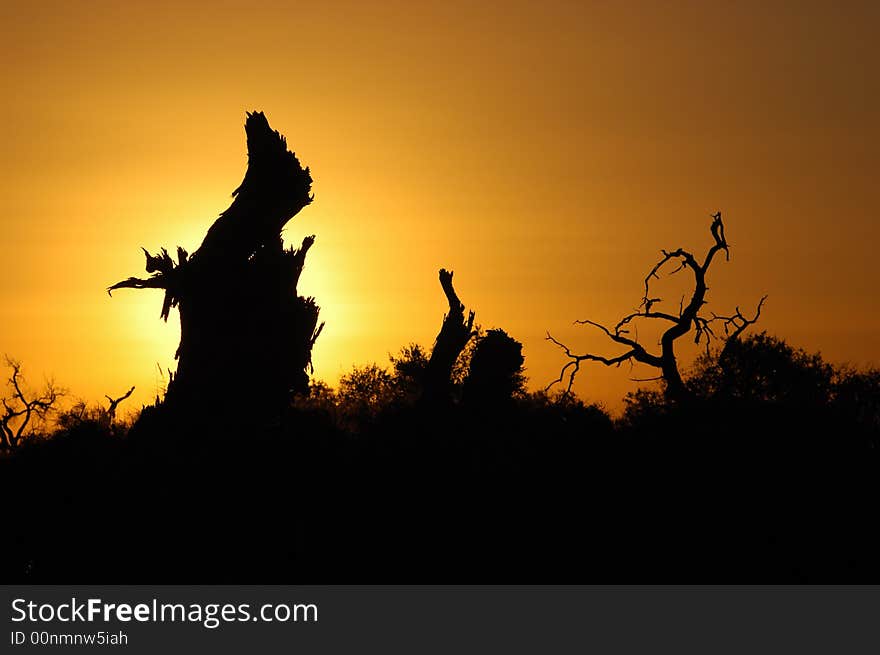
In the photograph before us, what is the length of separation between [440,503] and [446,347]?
25.0 ft

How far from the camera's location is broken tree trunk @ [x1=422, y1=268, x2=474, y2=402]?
42.6 metres

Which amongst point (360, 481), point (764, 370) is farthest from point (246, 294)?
point (764, 370)

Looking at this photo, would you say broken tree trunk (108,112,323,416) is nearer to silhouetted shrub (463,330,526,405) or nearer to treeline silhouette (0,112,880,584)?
treeline silhouette (0,112,880,584)

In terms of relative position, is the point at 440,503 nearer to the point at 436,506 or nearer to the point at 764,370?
the point at 436,506

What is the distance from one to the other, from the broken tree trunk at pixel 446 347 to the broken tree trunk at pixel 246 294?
15.8 ft

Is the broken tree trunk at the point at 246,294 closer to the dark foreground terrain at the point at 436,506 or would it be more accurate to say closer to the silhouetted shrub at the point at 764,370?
the dark foreground terrain at the point at 436,506

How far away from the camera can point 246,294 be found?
39.6m

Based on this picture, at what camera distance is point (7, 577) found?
37.3m

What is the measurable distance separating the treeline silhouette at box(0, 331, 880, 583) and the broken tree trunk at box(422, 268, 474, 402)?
175cm
